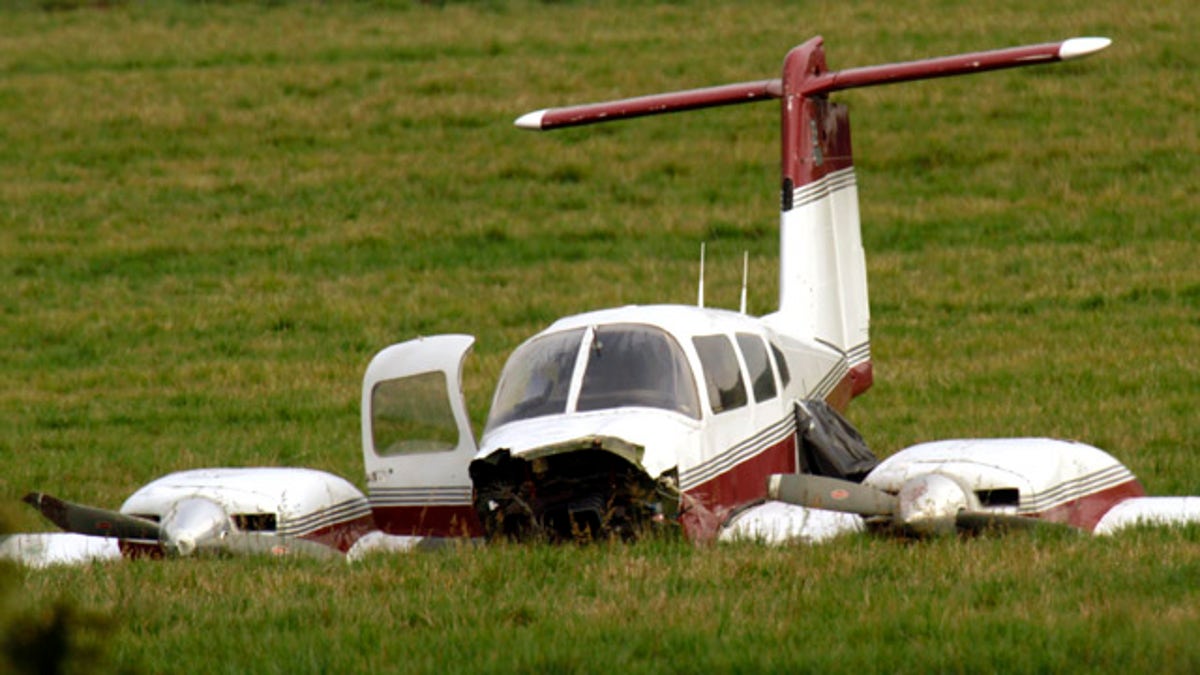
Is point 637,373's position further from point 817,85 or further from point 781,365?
point 817,85

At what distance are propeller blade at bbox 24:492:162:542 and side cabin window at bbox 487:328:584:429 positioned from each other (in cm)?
231

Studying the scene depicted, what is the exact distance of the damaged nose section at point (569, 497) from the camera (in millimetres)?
10492

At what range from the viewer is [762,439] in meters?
12.0

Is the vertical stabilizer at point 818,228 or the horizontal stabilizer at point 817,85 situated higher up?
the horizontal stabilizer at point 817,85

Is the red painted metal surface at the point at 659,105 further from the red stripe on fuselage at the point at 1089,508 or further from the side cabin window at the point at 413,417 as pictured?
the red stripe on fuselage at the point at 1089,508

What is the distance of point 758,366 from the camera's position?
12.3m

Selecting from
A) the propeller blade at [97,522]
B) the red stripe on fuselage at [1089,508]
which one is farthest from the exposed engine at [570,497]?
the red stripe on fuselage at [1089,508]

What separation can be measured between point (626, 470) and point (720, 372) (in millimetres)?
1558

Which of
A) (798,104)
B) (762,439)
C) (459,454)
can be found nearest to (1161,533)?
(762,439)

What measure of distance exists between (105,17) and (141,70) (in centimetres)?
575

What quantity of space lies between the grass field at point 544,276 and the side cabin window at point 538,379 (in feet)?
4.68

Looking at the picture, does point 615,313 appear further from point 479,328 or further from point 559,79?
point 559,79

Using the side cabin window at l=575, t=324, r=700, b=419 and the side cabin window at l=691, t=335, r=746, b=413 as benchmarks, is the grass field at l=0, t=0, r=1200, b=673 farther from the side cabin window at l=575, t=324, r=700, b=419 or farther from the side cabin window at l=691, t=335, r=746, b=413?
the side cabin window at l=691, t=335, r=746, b=413

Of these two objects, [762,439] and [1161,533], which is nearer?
[1161,533]
